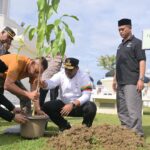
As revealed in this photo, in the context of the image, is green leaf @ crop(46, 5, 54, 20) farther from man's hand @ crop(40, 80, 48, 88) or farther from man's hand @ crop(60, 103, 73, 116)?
man's hand @ crop(60, 103, 73, 116)

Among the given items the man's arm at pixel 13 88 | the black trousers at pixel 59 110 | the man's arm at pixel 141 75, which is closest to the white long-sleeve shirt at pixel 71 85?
the black trousers at pixel 59 110

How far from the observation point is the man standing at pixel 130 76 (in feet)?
17.1

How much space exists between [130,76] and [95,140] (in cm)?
126

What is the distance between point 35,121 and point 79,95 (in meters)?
0.91

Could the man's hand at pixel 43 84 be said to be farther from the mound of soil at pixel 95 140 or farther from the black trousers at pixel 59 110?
the mound of soil at pixel 95 140

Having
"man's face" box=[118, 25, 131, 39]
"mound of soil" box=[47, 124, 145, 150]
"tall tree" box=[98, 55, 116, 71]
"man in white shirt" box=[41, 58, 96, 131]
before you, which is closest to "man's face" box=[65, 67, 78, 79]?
"man in white shirt" box=[41, 58, 96, 131]

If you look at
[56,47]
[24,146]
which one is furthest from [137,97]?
[24,146]

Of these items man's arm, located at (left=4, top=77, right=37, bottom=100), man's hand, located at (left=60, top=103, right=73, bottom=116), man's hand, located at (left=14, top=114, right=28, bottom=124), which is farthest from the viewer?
man's hand, located at (left=60, top=103, right=73, bottom=116)

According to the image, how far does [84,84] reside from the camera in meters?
5.42

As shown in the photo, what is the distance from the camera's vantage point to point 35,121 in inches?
189

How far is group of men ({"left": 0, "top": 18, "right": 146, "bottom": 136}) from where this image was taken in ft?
16.5

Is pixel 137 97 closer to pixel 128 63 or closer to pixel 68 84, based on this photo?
pixel 128 63

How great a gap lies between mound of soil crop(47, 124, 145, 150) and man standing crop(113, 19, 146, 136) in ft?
2.19

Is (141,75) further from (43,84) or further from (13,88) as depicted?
(13,88)
